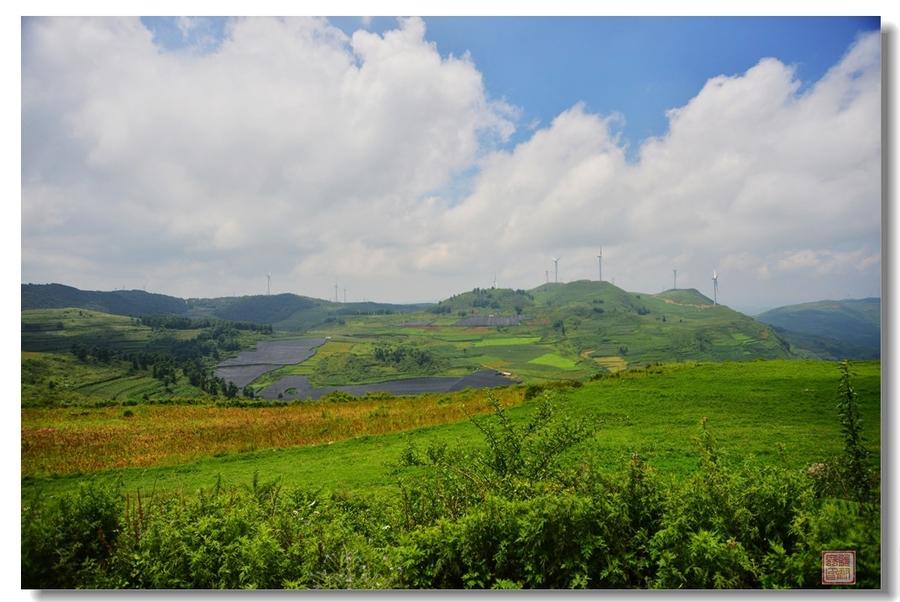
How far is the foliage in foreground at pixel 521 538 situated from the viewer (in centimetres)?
433

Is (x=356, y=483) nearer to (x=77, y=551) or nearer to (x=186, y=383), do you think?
(x=77, y=551)

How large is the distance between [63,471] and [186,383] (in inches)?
1061

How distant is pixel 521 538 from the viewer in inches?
175

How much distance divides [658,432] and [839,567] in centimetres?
664

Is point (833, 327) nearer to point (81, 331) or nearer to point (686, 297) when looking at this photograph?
point (81, 331)

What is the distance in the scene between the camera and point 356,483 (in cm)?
855

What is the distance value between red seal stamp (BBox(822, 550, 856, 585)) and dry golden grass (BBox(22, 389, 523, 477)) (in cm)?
515

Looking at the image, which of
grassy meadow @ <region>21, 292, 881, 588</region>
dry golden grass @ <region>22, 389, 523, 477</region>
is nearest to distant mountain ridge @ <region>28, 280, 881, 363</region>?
dry golden grass @ <region>22, 389, 523, 477</region>

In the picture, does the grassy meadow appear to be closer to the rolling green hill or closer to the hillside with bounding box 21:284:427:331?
the hillside with bounding box 21:284:427:331

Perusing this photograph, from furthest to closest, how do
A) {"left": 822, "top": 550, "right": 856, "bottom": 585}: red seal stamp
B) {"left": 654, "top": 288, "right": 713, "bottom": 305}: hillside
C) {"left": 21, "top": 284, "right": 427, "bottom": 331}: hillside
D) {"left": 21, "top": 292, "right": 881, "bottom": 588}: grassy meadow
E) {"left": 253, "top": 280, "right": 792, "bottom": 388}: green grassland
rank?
{"left": 654, "top": 288, "right": 713, "bottom": 305}: hillside
{"left": 253, "top": 280, "right": 792, "bottom": 388}: green grassland
{"left": 21, "top": 284, "right": 427, "bottom": 331}: hillside
{"left": 21, "top": 292, "right": 881, "bottom": 588}: grassy meadow
{"left": 822, "top": 550, "right": 856, "bottom": 585}: red seal stamp

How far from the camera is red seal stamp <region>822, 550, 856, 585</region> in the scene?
429 centimetres

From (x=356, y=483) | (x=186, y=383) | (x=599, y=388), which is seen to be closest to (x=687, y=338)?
(x=599, y=388)

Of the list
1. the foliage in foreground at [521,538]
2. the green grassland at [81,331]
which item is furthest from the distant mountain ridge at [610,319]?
the foliage in foreground at [521,538]

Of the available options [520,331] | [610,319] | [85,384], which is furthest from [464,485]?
[610,319]
